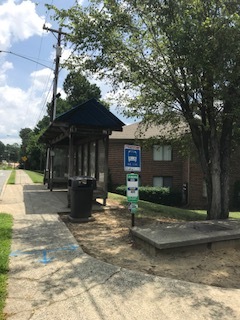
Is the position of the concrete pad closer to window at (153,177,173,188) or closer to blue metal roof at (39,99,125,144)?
blue metal roof at (39,99,125,144)

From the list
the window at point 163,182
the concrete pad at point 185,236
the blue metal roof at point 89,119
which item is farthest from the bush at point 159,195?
the concrete pad at point 185,236

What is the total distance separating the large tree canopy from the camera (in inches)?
314

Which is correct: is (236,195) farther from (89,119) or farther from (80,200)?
(80,200)

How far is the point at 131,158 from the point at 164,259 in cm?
277

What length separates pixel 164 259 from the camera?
6.30m

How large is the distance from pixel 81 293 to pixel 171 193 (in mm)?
19222

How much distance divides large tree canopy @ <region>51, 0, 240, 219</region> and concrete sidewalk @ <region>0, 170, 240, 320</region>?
4976 millimetres

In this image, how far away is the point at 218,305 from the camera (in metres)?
4.43

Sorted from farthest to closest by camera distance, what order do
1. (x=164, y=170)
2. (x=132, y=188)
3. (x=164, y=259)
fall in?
1. (x=164, y=170)
2. (x=132, y=188)
3. (x=164, y=259)

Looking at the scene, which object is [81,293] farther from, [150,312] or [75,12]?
[75,12]

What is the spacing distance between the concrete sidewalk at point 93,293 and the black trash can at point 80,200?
291 centimetres

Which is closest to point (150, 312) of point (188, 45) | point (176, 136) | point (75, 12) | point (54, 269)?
point (54, 269)

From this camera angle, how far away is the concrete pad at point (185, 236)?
6.50m

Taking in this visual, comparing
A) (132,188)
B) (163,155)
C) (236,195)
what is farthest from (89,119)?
(236,195)
